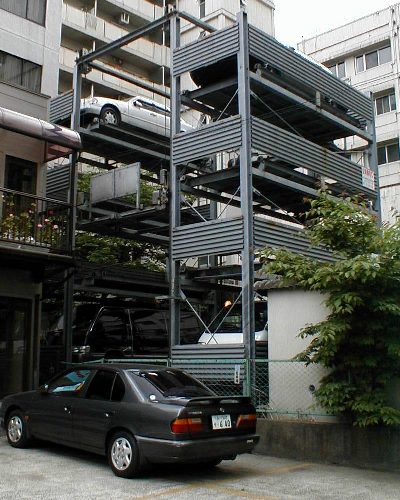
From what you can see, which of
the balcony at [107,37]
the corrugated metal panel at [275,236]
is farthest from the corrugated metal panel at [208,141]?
the balcony at [107,37]

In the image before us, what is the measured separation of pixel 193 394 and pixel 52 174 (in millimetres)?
11243

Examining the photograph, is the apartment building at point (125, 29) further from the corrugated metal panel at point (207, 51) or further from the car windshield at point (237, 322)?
the car windshield at point (237, 322)

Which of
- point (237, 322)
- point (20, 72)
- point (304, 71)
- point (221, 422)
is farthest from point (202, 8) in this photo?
point (221, 422)

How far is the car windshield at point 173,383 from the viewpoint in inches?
315

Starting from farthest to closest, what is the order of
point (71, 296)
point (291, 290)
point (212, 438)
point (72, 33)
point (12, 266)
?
point (72, 33) < point (71, 296) < point (12, 266) < point (291, 290) < point (212, 438)

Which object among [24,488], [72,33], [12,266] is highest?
[72,33]

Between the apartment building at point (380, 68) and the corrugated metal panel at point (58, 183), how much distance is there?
67.3 ft

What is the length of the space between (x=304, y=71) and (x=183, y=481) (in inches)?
431

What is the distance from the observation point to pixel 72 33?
124 ft

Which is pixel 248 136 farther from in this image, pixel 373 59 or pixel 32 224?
pixel 373 59

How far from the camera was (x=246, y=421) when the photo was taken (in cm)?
812

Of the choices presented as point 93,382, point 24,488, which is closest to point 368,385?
point 93,382

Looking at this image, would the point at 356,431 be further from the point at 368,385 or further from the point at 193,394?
the point at 193,394

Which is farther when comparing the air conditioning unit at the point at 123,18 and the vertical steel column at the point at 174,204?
the air conditioning unit at the point at 123,18
